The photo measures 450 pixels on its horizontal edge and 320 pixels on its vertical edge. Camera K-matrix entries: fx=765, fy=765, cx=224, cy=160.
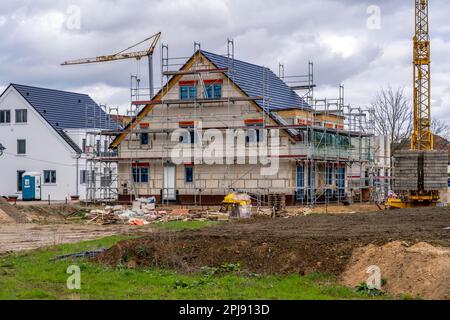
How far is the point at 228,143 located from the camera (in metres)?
44.9

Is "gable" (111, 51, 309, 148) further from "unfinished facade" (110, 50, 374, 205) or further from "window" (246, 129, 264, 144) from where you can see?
"window" (246, 129, 264, 144)

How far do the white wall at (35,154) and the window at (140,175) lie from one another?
8.16 meters

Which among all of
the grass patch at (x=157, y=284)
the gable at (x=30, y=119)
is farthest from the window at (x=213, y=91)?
the grass patch at (x=157, y=284)

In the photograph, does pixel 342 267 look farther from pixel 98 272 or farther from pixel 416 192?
pixel 416 192

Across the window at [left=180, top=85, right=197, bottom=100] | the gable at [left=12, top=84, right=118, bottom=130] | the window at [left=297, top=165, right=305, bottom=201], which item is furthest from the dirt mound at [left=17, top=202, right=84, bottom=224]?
the window at [left=297, top=165, right=305, bottom=201]

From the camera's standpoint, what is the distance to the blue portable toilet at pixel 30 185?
5372cm

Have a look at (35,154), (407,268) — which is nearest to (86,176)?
(35,154)

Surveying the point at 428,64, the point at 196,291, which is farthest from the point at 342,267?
the point at 428,64

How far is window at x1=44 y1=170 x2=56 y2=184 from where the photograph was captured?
180ft

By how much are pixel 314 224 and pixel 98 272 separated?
375 inches

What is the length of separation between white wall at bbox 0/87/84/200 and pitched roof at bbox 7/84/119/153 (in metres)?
0.48

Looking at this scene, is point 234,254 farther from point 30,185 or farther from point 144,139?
point 30,185

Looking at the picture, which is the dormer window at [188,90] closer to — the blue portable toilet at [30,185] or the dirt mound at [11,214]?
the dirt mound at [11,214]
